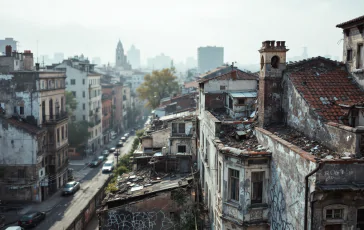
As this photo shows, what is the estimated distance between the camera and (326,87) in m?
18.1

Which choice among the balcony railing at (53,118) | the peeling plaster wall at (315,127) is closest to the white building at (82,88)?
the balcony railing at (53,118)

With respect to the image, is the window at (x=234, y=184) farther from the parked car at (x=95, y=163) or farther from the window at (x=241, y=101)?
the parked car at (x=95, y=163)

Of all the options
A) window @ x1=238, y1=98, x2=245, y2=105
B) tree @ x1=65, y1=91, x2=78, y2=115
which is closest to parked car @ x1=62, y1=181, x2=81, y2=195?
A: tree @ x1=65, y1=91, x2=78, y2=115

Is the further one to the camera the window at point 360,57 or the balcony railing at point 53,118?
the balcony railing at point 53,118

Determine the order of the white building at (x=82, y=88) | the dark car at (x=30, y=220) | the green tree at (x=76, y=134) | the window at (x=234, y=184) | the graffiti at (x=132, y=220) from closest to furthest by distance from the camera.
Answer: the window at (x=234, y=184)
the graffiti at (x=132, y=220)
the dark car at (x=30, y=220)
the green tree at (x=76, y=134)
the white building at (x=82, y=88)

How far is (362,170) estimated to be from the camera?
41.8ft

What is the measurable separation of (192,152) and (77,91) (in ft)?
132

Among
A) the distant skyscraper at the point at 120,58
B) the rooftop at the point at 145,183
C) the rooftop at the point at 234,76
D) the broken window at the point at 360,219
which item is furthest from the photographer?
the distant skyscraper at the point at 120,58

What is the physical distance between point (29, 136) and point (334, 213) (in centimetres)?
3556

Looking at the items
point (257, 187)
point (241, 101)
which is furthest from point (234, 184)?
point (241, 101)

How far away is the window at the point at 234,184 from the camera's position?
16997mm

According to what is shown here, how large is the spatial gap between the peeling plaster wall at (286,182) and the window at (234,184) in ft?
5.10

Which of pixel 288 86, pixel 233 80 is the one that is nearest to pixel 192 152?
pixel 233 80

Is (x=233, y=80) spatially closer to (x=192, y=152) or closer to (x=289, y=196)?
(x=192, y=152)
